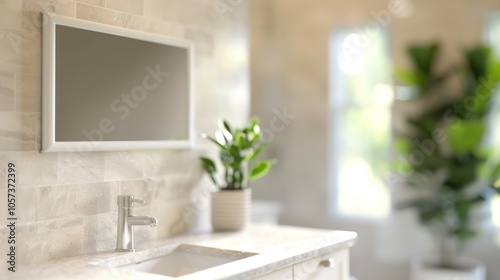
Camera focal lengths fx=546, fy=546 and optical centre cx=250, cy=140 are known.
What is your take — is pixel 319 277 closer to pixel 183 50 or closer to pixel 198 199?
pixel 198 199

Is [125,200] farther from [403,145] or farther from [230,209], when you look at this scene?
[403,145]

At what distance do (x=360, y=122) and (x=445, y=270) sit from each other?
4.12 ft

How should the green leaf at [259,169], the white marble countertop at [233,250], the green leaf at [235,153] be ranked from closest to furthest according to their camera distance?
the white marble countertop at [233,250], the green leaf at [235,153], the green leaf at [259,169]

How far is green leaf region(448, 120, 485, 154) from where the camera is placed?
348cm

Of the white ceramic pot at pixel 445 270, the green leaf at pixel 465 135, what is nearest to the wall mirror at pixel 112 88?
the green leaf at pixel 465 135

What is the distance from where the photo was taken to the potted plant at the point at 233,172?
2.45 m

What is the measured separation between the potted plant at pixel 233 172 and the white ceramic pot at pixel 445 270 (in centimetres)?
166

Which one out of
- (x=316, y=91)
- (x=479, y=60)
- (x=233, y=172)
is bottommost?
(x=233, y=172)

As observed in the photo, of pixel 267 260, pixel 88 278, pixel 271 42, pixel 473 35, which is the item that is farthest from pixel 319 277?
pixel 271 42

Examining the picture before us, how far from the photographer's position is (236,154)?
2.43 metres

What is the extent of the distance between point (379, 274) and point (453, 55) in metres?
1.70

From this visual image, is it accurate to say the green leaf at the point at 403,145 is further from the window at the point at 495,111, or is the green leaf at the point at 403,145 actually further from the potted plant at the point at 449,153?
the window at the point at 495,111

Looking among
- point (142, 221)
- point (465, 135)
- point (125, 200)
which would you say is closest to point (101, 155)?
point (125, 200)

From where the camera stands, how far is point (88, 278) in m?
1.62
